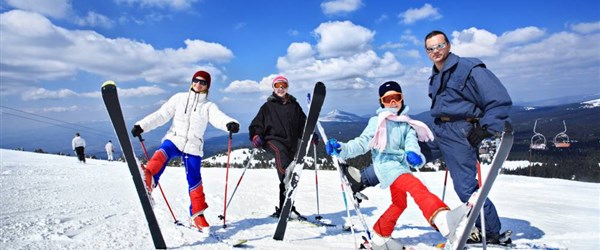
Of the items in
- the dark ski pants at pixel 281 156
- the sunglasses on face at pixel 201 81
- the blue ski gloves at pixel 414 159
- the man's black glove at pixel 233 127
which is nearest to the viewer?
the blue ski gloves at pixel 414 159

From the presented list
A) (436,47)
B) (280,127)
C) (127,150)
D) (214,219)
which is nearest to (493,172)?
(436,47)

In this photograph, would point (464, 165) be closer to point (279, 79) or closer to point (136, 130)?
point (279, 79)

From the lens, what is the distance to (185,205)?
5.69 metres

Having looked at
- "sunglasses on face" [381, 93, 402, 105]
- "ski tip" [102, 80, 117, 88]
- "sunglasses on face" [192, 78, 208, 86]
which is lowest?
"sunglasses on face" [381, 93, 402, 105]

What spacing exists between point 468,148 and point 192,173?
126 inches

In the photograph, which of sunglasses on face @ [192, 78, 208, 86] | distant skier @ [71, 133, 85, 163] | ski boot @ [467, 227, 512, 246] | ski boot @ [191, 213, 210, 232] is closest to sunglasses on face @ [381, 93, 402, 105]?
ski boot @ [467, 227, 512, 246]

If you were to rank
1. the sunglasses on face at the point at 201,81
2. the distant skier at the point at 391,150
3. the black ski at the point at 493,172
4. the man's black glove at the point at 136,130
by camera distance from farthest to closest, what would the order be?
the sunglasses on face at the point at 201,81 → the man's black glove at the point at 136,130 → the distant skier at the point at 391,150 → the black ski at the point at 493,172

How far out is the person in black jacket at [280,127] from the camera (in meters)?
4.96

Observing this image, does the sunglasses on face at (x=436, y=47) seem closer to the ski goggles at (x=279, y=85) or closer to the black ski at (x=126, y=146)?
the ski goggles at (x=279, y=85)

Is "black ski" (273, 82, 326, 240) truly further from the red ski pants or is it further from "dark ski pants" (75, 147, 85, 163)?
"dark ski pants" (75, 147, 85, 163)

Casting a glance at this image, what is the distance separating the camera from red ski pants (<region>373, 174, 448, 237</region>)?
2893 mm

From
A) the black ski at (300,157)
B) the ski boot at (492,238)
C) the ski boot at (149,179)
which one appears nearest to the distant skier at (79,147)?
the ski boot at (149,179)

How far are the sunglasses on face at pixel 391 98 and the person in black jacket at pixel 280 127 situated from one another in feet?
5.89

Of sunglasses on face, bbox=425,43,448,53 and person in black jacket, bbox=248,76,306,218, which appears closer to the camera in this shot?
sunglasses on face, bbox=425,43,448,53
